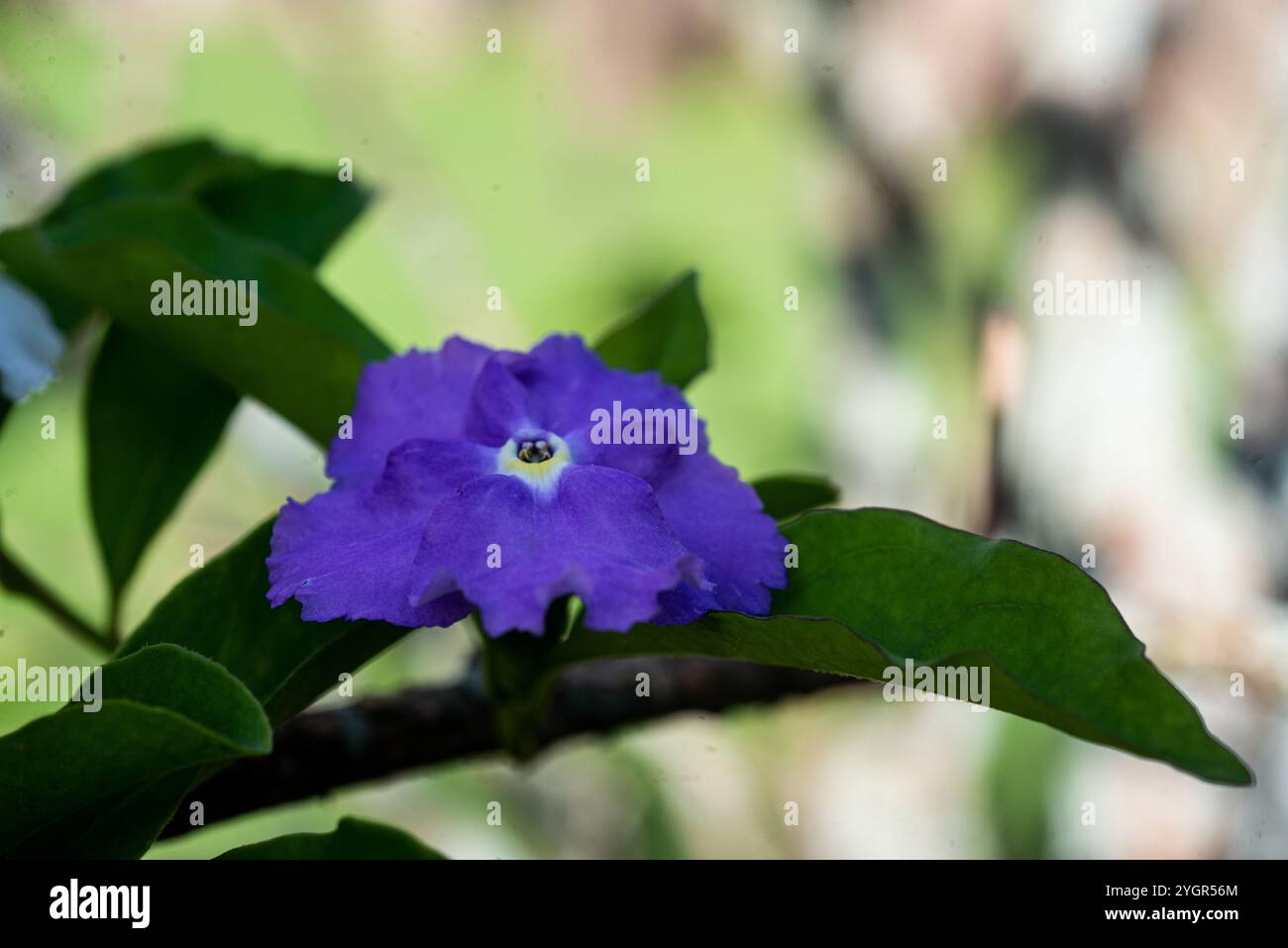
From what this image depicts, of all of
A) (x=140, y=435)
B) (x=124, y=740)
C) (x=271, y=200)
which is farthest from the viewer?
(x=271, y=200)

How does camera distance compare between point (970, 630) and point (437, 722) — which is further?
point (437, 722)

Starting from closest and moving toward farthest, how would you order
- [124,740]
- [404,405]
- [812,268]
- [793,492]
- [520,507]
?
[124,740]
[520,507]
[404,405]
[793,492]
[812,268]

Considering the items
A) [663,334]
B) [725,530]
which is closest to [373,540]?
[725,530]

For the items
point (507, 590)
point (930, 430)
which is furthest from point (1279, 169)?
point (507, 590)

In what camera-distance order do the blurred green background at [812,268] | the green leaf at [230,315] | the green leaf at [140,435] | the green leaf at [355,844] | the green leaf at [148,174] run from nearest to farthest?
the green leaf at [355,844], the green leaf at [230,315], the green leaf at [140,435], the green leaf at [148,174], the blurred green background at [812,268]

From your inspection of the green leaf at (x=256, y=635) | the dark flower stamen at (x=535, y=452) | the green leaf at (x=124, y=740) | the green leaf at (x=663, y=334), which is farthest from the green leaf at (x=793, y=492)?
the green leaf at (x=124, y=740)

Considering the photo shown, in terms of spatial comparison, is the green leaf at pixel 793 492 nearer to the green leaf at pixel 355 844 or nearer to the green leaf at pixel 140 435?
the green leaf at pixel 355 844

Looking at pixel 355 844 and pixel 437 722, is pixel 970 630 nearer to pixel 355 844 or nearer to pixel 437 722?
pixel 355 844

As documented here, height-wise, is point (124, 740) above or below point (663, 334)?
below
